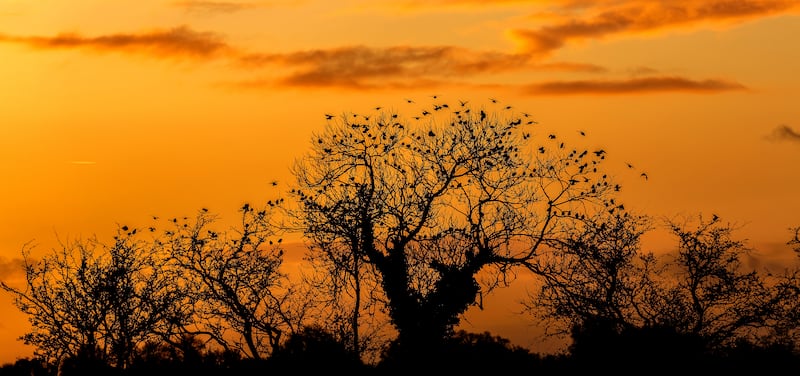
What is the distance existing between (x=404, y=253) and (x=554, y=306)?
8.50m

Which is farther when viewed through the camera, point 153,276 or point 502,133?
point 153,276

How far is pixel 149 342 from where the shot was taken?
5166 cm

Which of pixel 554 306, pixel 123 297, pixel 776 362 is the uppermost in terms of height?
pixel 123 297

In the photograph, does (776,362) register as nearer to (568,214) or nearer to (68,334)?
(568,214)

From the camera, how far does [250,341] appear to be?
47656mm

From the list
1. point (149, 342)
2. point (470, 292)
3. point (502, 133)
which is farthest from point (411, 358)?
point (149, 342)

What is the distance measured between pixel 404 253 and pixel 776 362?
1629 centimetres

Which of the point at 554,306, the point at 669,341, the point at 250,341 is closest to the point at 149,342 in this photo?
the point at 250,341

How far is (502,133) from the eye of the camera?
44.9m

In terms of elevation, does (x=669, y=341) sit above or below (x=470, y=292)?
below

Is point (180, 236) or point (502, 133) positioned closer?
point (502, 133)

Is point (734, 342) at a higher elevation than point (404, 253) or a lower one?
lower

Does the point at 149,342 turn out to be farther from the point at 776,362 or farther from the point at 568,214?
the point at 776,362

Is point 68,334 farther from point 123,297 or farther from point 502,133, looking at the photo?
point 502,133
